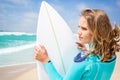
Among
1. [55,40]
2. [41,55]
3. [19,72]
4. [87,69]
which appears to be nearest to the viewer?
[87,69]

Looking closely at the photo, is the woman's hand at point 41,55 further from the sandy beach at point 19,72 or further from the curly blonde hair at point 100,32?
the sandy beach at point 19,72

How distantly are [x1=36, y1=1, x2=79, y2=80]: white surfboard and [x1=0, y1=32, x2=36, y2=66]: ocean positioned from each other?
1.15 metres

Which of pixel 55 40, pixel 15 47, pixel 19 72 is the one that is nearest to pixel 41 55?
pixel 55 40

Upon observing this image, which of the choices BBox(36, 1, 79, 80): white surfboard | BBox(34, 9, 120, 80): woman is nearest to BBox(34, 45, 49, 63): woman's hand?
BBox(36, 1, 79, 80): white surfboard

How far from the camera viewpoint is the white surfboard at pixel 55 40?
152 centimetres

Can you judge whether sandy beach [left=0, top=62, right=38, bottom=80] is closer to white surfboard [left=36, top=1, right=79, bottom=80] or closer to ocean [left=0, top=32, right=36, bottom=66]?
ocean [left=0, top=32, right=36, bottom=66]

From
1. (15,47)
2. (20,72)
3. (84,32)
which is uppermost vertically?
(84,32)

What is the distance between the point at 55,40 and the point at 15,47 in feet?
5.53

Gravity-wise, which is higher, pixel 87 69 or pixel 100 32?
pixel 100 32

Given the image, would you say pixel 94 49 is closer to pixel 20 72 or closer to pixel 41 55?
pixel 41 55

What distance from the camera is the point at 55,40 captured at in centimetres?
158

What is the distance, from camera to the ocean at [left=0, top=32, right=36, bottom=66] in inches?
108

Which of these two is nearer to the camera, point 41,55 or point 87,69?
point 87,69

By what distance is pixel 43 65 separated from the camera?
146 cm
